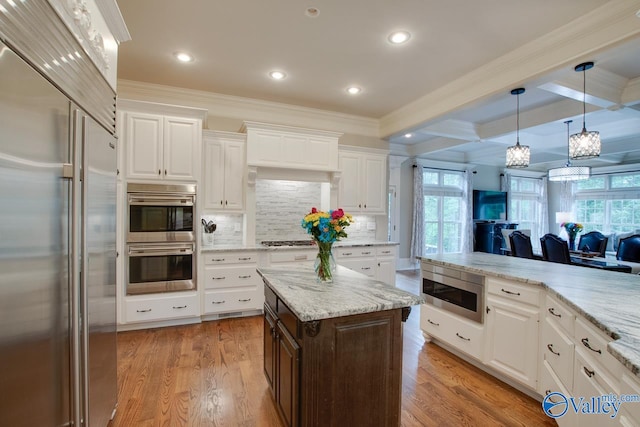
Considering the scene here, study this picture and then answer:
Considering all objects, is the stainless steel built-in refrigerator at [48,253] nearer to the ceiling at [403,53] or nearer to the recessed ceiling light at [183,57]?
the ceiling at [403,53]

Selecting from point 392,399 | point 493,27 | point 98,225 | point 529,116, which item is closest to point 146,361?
point 98,225

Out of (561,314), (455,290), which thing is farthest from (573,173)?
(561,314)

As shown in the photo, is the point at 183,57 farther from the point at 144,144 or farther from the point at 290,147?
the point at 290,147

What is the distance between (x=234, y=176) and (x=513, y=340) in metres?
3.52

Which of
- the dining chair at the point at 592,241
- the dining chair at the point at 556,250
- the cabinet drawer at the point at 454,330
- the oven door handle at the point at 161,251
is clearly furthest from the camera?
the dining chair at the point at 592,241

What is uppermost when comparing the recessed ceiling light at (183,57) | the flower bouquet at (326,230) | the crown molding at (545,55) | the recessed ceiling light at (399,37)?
the recessed ceiling light at (183,57)

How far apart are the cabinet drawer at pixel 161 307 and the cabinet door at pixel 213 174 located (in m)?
1.19

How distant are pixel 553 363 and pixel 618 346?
104 cm

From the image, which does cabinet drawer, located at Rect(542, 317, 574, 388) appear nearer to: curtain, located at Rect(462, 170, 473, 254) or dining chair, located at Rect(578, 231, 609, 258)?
dining chair, located at Rect(578, 231, 609, 258)

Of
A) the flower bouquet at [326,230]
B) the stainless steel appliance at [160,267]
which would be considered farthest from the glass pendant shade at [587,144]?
the stainless steel appliance at [160,267]

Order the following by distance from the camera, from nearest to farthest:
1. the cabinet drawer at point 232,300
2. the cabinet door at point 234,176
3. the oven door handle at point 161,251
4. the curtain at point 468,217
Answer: the oven door handle at point 161,251
the cabinet drawer at point 232,300
the cabinet door at point 234,176
the curtain at point 468,217

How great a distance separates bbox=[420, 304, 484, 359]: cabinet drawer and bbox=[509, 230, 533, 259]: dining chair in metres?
2.76

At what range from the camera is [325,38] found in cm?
274

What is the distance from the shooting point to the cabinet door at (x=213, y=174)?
3.89 m
